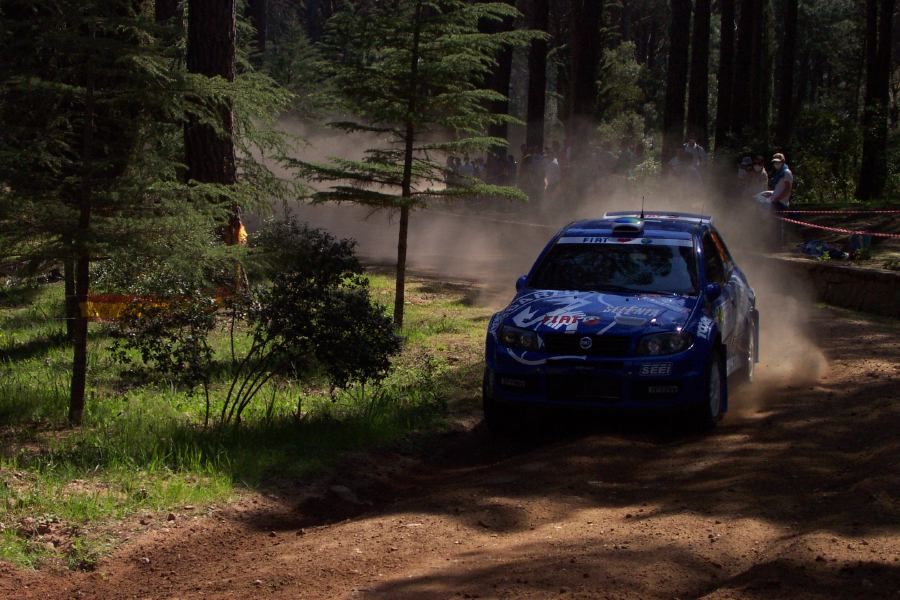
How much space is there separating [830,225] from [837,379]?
12.9 metres

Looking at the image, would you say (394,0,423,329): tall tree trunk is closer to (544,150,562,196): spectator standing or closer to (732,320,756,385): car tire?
(732,320,756,385): car tire

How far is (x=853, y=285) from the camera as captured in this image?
18312 millimetres

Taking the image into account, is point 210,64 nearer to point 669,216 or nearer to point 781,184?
point 669,216

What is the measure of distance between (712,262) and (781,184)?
1186 centimetres

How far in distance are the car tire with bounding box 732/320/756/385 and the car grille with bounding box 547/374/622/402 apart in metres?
2.66

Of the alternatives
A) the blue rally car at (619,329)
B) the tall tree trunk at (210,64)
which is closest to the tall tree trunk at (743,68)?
the tall tree trunk at (210,64)

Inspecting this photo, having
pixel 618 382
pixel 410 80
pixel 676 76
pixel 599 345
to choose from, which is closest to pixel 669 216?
pixel 599 345

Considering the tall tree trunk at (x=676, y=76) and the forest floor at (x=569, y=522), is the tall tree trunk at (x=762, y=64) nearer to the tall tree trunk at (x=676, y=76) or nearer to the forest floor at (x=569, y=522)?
the tall tree trunk at (x=676, y=76)

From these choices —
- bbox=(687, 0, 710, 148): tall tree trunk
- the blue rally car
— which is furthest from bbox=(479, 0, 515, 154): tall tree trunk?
the blue rally car

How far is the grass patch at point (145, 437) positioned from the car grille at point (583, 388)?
1620 mm

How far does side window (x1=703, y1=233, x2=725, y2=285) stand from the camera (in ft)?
35.2

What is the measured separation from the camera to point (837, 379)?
40.0ft

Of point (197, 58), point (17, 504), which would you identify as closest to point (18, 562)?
point (17, 504)

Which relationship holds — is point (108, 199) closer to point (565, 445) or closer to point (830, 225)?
point (565, 445)
